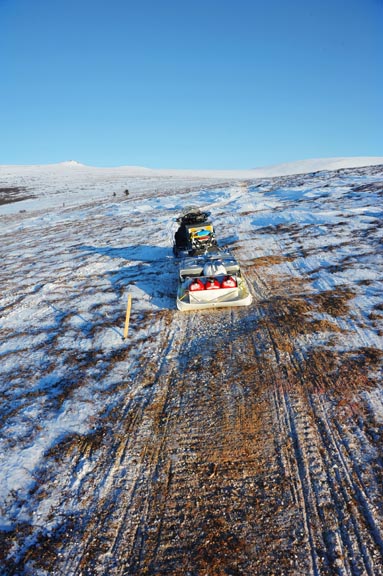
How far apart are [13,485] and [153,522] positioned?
1872mm

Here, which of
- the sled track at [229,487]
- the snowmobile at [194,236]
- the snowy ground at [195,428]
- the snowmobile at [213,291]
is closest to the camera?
the sled track at [229,487]

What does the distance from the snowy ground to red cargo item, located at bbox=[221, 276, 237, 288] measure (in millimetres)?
630

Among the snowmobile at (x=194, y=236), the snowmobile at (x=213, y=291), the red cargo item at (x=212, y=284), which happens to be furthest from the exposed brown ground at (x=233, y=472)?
the snowmobile at (x=194, y=236)

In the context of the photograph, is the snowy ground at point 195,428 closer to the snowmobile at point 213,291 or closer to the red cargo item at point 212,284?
the snowmobile at point 213,291

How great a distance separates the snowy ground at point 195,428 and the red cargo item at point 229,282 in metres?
0.63

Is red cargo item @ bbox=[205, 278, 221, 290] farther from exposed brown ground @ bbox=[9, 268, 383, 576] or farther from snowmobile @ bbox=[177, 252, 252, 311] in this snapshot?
exposed brown ground @ bbox=[9, 268, 383, 576]

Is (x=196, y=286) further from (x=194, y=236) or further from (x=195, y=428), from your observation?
(x=194, y=236)

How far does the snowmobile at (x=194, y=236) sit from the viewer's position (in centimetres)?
1339

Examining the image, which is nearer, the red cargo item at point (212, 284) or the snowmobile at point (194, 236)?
the red cargo item at point (212, 284)

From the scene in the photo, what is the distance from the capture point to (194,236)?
13516 millimetres

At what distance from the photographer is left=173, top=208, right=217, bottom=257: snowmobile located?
43.9 feet

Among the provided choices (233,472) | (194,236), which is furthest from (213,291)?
(194,236)

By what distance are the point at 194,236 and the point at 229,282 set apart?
5.29 m

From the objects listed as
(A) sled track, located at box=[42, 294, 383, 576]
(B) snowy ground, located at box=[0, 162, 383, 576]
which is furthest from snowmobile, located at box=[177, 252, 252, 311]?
(A) sled track, located at box=[42, 294, 383, 576]
